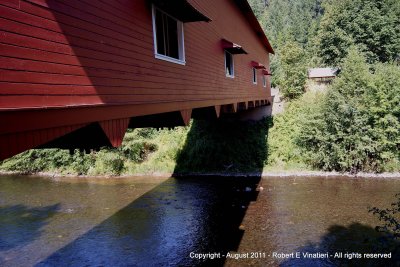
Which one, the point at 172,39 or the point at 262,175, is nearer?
the point at 172,39

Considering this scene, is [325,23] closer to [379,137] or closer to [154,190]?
[379,137]

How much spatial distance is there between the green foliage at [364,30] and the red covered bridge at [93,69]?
2432cm

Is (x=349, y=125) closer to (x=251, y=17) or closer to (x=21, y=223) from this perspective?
(x=251, y=17)

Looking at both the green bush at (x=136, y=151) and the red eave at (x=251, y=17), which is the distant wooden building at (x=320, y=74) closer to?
the red eave at (x=251, y=17)

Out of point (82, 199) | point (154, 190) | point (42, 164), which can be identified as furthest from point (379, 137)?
point (42, 164)

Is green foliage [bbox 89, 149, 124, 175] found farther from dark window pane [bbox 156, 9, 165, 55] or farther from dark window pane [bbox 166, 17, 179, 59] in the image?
dark window pane [bbox 156, 9, 165, 55]

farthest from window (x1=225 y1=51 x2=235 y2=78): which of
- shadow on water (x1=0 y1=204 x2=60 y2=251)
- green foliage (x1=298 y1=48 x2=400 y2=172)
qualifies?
shadow on water (x1=0 y1=204 x2=60 y2=251)

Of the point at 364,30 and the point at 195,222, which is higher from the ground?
the point at 364,30

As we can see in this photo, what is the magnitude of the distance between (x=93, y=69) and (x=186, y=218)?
8976mm

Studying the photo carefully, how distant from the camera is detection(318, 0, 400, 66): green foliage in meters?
27.6

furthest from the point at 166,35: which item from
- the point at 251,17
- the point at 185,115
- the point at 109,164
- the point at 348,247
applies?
the point at 109,164

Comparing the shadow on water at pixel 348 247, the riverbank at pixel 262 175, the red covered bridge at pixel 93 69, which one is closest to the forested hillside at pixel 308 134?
the riverbank at pixel 262 175

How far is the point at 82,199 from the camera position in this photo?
15617 millimetres

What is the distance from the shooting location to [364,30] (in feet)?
93.8
